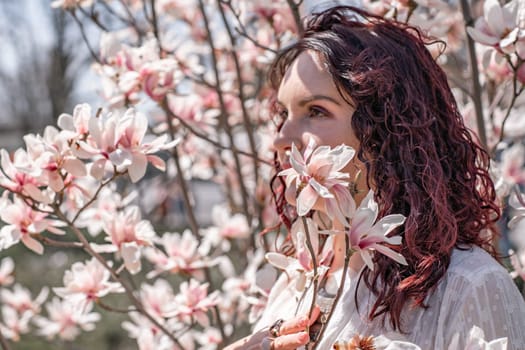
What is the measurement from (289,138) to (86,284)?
20.1 inches

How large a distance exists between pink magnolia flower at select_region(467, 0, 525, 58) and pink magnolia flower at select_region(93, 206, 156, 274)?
26.8 inches

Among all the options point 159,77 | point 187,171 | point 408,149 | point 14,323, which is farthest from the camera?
point 187,171

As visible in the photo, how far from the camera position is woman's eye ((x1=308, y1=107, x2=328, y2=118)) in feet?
3.82

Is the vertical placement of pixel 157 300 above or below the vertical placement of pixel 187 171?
below

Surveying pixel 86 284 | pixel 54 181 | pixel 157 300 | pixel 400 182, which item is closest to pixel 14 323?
pixel 157 300

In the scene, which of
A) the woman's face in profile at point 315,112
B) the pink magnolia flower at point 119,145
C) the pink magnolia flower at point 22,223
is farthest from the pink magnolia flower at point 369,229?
the pink magnolia flower at point 22,223

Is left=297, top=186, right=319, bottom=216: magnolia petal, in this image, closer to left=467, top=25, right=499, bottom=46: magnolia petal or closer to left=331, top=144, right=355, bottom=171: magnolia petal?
left=331, top=144, right=355, bottom=171: magnolia petal

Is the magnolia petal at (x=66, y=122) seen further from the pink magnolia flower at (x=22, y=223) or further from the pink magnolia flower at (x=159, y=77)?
the pink magnolia flower at (x=159, y=77)

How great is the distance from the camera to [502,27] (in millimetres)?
Answer: 1319

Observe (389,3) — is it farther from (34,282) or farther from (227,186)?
(34,282)

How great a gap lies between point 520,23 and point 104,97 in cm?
82

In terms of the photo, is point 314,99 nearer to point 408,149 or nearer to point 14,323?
point 408,149

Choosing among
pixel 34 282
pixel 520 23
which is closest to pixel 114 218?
pixel 520 23

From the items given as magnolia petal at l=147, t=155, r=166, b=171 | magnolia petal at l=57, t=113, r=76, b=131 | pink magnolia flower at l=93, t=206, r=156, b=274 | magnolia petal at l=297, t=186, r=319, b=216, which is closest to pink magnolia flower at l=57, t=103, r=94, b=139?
A: magnolia petal at l=57, t=113, r=76, b=131
